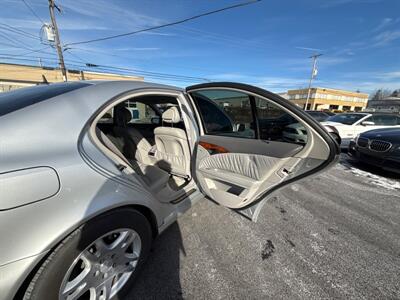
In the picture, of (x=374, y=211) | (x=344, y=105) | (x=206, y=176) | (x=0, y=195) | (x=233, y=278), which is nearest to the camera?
(x=0, y=195)

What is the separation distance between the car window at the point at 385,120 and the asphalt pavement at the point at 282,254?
231 inches

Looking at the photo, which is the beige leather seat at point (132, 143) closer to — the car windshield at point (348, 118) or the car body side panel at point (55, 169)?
the car body side panel at point (55, 169)

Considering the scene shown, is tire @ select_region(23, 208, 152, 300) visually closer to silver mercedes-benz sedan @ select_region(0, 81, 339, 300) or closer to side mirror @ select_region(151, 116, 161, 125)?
silver mercedes-benz sedan @ select_region(0, 81, 339, 300)

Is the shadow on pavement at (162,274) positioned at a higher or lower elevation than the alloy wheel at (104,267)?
lower

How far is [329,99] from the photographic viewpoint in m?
41.0

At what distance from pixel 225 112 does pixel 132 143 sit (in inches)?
55.1

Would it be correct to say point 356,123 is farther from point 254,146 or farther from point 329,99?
point 329,99

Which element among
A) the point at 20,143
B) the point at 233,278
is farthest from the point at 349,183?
the point at 20,143

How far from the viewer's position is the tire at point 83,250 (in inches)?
38.3

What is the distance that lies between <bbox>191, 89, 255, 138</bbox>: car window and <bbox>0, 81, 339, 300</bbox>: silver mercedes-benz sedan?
0.01 metres

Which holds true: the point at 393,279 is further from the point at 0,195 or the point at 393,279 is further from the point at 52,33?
the point at 52,33

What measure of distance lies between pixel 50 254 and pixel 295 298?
1811 millimetres

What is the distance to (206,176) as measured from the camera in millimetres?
2154

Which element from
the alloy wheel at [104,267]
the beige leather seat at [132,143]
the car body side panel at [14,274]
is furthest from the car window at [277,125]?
the car body side panel at [14,274]
